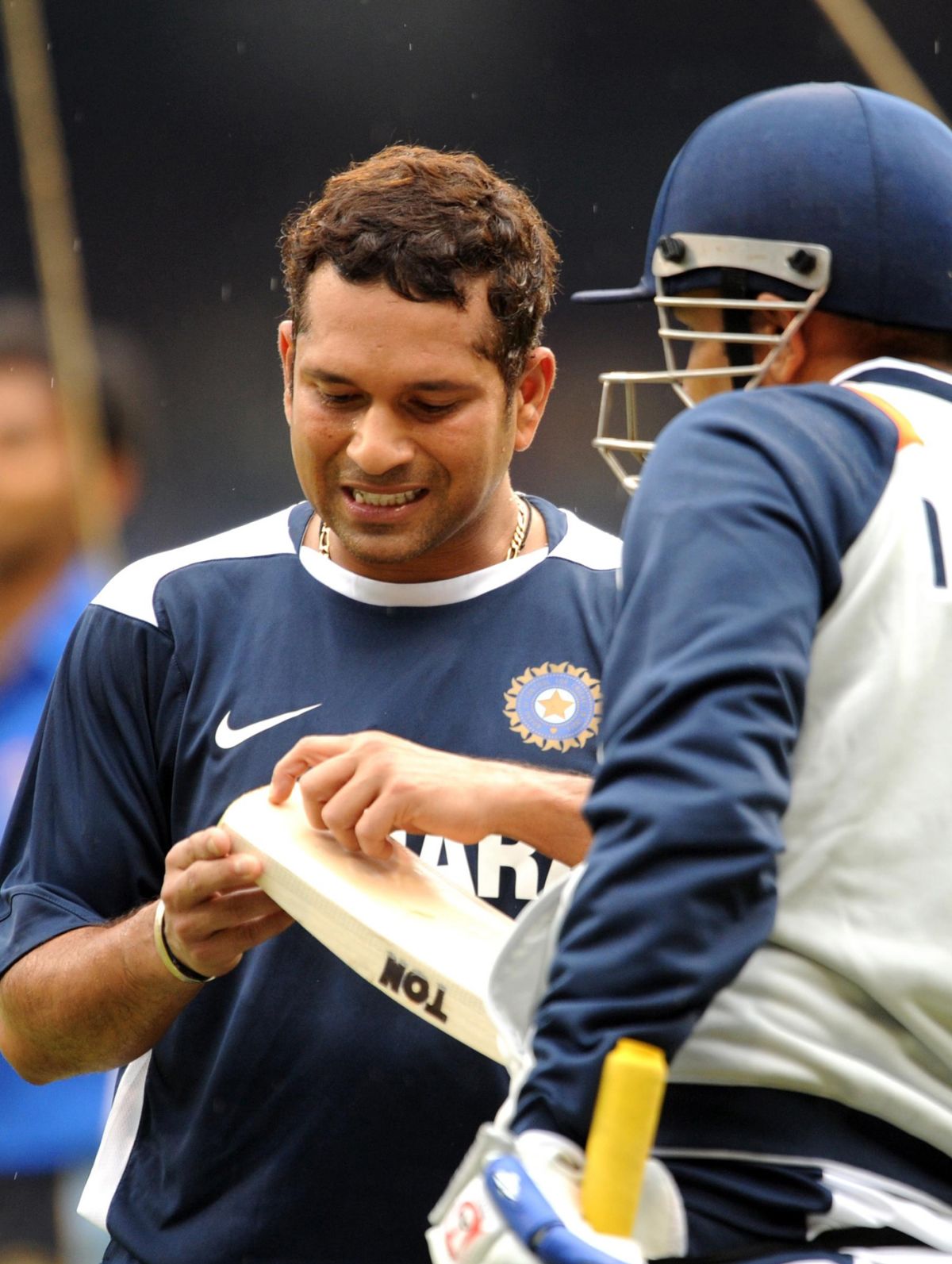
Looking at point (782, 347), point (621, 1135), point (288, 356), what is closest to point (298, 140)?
point (288, 356)

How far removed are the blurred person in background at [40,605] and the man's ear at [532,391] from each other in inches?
67.8

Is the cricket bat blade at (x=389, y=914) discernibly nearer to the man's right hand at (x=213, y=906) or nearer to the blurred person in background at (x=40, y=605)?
the man's right hand at (x=213, y=906)

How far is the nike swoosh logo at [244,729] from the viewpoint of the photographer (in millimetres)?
2238

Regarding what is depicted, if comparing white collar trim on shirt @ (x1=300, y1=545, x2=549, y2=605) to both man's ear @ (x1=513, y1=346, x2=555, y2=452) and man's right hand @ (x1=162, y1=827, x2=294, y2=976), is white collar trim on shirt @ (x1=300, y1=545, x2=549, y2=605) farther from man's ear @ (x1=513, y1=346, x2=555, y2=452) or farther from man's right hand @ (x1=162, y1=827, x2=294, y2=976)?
man's right hand @ (x1=162, y1=827, x2=294, y2=976)

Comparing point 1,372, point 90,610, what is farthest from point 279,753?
point 1,372

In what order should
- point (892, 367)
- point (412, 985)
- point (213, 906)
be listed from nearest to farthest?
point (892, 367), point (412, 985), point (213, 906)

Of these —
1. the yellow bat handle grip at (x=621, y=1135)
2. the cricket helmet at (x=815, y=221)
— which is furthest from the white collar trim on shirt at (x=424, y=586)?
the yellow bat handle grip at (x=621, y=1135)

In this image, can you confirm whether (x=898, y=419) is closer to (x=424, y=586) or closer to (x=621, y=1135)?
(x=621, y=1135)

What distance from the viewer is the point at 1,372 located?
465 cm

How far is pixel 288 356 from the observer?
241 cm

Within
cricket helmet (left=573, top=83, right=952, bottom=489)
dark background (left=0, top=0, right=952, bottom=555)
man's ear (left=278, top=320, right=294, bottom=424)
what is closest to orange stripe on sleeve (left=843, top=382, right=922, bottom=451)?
cricket helmet (left=573, top=83, right=952, bottom=489)

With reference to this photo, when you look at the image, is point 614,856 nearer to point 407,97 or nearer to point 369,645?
point 369,645

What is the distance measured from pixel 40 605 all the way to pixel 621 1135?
352 cm

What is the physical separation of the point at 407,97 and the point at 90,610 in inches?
121
